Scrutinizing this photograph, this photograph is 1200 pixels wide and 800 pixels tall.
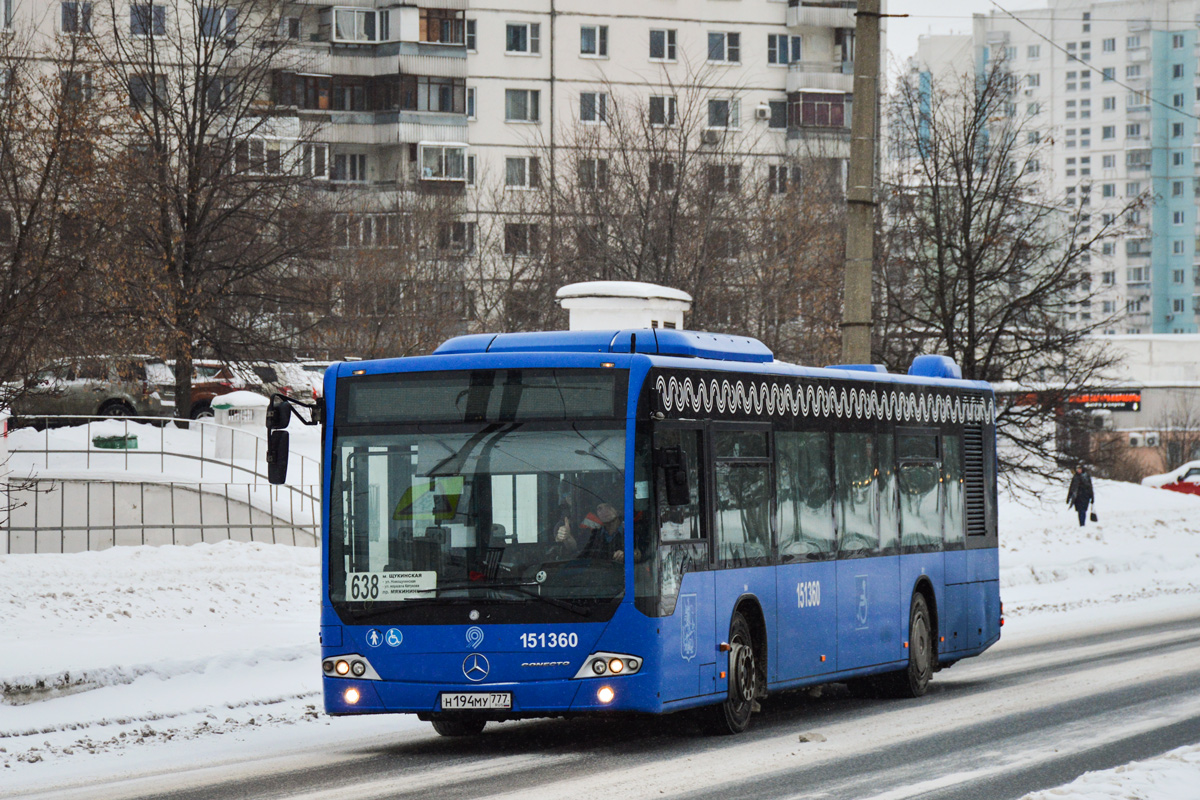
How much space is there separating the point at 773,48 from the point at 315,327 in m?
47.3

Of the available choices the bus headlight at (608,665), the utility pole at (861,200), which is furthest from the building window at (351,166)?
the bus headlight at (608,665)

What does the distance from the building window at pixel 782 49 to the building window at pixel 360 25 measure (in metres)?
17.7

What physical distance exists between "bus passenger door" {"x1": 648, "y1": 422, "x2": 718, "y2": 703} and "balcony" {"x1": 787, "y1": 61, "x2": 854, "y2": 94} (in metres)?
71.4

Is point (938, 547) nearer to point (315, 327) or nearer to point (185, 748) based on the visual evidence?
point (185, 748)

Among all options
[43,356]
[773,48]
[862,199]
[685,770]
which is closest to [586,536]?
[685,770]

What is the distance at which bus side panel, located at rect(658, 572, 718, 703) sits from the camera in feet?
36.7

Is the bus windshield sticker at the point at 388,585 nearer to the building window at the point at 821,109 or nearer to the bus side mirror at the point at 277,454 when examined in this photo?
the bus side mirror at the point at 277,454

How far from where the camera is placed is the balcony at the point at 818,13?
82.6m

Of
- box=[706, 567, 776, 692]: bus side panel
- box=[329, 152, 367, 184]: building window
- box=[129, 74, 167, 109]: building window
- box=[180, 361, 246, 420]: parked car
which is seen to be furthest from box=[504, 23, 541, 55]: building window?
box=[706, 567, 776, 692]: bus side panel

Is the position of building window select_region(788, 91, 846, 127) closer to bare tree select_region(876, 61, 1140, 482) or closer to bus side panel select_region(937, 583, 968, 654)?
bare tree select_region(876, 61, 1140, 482)

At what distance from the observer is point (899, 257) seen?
34.5 metres

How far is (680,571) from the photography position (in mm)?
11508

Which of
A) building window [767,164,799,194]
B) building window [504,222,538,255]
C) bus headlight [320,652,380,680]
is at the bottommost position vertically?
bus headlight [320,652,380,680]

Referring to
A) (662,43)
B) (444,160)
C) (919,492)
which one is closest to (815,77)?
(662,43)
